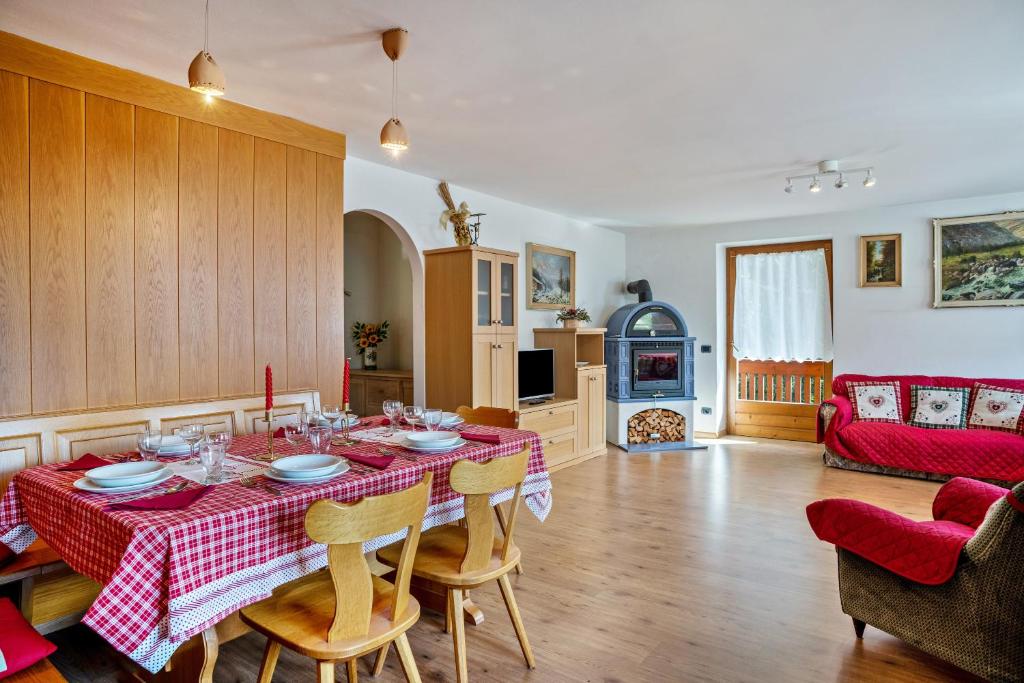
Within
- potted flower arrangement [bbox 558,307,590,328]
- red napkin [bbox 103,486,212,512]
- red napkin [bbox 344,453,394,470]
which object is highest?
potted flower arrangement [bbox 558,307,590,328]

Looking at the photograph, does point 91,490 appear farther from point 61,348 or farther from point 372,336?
point 372,336

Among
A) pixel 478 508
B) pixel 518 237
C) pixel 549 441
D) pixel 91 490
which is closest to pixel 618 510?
pixel 549 441

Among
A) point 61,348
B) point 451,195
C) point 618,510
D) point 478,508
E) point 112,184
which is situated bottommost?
point 618,510

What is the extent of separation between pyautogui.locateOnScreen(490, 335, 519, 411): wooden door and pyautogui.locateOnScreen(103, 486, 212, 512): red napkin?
3.20 m

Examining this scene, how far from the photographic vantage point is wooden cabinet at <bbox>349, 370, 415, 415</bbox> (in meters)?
5.60

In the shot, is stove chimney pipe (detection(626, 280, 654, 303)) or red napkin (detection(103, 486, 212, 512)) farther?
stove chimney pipe (detection(626, 280, 654, 303))

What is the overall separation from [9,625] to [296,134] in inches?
119

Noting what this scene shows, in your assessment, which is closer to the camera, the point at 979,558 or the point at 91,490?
the point at 91,490

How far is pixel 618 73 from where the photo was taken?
2910 millimetres

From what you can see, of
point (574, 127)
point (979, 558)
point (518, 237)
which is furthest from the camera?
point (518, 237)

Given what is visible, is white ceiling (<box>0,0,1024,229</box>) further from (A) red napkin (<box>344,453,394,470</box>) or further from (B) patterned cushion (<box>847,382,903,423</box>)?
(B) patterned cushion (<box>847,382,903,423</box>)

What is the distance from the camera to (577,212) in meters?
6.43

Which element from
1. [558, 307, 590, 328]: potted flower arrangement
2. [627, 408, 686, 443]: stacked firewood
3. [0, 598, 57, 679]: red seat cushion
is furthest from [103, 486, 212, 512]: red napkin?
[627, 408, 686, 443]: stacked firewood

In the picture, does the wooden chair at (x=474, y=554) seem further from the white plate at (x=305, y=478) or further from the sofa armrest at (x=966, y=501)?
the sofa armrest at (x=966, y=501)
